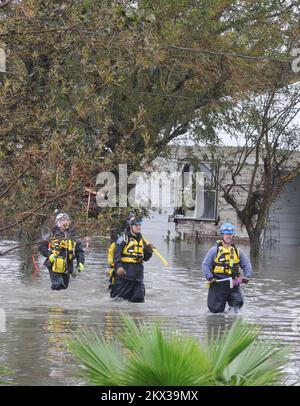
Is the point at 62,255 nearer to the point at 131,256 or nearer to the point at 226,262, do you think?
the point at 131,256

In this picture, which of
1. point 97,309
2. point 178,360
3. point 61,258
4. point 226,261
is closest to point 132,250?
point 97,309

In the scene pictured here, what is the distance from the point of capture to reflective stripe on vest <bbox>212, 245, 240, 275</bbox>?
15500 mm

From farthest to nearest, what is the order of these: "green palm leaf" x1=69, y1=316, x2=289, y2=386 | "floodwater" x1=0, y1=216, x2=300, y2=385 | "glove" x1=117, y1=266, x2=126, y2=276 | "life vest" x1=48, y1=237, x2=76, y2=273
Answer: "life vest" x1=48, y1=237, x2=76, y2=273 < "glove" x1=117, y1=266, x2=126, y2=276 < "floodwater" x1=0, y1=216, x2=300, y2=385 < "green palm leaf" x1=69, y1=316, x2=289, y2=386

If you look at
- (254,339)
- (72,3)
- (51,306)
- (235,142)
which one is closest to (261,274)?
(235,142)

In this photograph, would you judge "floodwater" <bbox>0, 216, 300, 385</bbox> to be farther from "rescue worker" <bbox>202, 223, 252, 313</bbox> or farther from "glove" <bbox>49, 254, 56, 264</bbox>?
"glove" <bbox>49, 254, 56, 264</bbox>

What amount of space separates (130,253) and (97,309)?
4.34 feet

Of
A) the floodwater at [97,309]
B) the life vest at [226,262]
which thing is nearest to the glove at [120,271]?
the floodwater at [97,309]

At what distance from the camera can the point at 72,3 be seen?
33.8 ft

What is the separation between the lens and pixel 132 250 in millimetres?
17172

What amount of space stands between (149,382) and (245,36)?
1808 centimetres

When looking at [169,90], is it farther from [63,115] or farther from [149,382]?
→ [149,382]

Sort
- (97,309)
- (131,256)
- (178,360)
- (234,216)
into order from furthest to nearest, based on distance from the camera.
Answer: (234,216) < (131,256) < (97,309) < (178,360)

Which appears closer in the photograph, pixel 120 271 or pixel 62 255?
pixel 120 271

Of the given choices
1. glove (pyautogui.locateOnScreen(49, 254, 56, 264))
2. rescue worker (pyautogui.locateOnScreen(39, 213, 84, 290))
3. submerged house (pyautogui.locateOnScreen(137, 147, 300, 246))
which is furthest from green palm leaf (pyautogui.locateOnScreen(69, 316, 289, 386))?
submerged house (pyautogui.locateOnScreen(137, 147, 300, 246))
